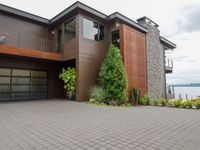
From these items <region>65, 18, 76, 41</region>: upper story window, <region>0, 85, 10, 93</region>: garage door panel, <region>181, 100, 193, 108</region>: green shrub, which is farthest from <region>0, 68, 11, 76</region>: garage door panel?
<region>181, 100, 193, 108</region>: green shrub

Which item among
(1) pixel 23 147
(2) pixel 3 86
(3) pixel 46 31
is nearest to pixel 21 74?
(2) pixel 3 86

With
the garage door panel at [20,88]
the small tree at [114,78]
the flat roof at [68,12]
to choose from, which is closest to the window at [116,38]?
the flat roof at [68,12]

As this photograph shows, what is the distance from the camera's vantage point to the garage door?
1164cm

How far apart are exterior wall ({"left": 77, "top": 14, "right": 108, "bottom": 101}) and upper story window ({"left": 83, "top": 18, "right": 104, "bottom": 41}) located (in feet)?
1.23

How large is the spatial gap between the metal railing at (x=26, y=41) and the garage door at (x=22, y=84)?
6.52 ft

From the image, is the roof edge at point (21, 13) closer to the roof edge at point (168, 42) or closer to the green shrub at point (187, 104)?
the green shrub at point (187, 104)

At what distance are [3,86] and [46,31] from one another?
5814 millimetres

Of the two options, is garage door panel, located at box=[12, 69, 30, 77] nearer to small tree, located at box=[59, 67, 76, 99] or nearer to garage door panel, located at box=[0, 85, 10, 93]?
garage door panel, located at box=[0, 85, 10, 93]

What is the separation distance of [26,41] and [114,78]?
25.3ft

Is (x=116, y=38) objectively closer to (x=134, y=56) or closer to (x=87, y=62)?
(x=134, y=56)

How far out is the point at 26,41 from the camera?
12602mm

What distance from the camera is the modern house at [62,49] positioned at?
11.4 meters

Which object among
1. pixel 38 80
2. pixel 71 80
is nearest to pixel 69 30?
pixel 71 80

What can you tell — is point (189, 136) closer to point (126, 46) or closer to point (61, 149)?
point (61, 149)
